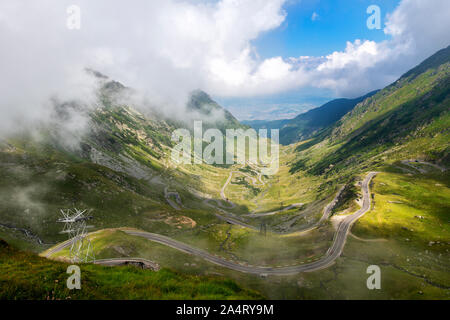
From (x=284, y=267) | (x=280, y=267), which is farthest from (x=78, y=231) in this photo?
(x=284, y=267)

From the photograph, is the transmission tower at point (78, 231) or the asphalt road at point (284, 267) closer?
the transmission tower at point (78, 231)

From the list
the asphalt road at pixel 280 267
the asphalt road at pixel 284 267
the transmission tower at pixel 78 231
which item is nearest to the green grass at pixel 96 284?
the transmission tower at pixel 78 231

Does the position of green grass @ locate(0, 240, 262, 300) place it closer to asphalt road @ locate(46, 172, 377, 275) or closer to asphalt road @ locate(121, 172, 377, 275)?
asphalt road @ locate(46, 172, 377, 275)

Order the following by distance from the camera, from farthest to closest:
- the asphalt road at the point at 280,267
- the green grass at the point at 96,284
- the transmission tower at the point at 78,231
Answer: the asphalt road at the point at 280,267 → the transmission tower at the point at 78,231 → the green grass at the point at 96,284

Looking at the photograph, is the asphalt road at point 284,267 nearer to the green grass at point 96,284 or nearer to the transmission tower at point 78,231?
the transmission tower at point 78,231

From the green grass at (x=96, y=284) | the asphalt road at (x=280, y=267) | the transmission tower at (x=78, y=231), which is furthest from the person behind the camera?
the asphalt road at (x=280, y=267)

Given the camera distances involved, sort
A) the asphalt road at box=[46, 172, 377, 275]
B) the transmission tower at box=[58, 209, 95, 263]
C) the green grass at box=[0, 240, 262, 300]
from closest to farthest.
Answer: the green grass at box=[0, 240, 262, 300] → the transmission tower at box=[58, 209, 95, 263] → the asphalt road at box=[46, 172, 377, 275]

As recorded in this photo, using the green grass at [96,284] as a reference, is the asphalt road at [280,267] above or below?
below

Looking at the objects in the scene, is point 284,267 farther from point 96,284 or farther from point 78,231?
point 96,284

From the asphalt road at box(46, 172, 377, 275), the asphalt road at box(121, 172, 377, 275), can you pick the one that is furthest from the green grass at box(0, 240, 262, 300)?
the asphalt road at box(121, 172, 377, 275)

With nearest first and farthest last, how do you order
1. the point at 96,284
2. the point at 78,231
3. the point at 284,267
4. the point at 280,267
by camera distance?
the point at 96,284 → the point at 78,231 → the point at 284,267 → the point at 280,267

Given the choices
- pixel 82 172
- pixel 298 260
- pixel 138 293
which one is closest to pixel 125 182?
pixel 82 172
